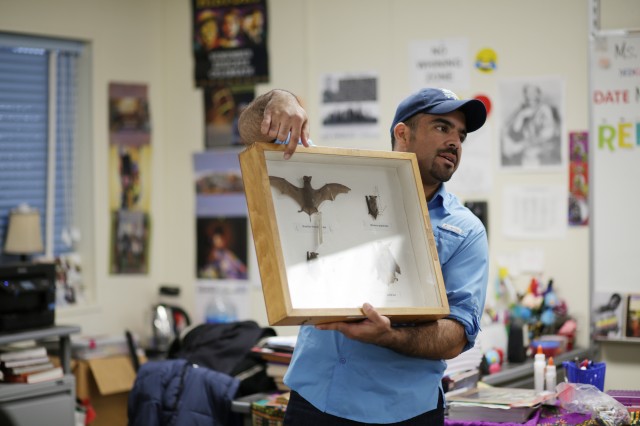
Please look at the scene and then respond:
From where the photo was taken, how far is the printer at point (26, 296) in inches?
154

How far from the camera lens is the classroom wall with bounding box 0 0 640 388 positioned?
13.4 ft

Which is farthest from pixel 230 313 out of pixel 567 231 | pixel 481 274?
pixel 481 274

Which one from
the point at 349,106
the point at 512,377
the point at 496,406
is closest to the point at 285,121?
the point at 496,406

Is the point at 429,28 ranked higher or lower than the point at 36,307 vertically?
higher

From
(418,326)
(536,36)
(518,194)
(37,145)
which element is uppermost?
(536,36)

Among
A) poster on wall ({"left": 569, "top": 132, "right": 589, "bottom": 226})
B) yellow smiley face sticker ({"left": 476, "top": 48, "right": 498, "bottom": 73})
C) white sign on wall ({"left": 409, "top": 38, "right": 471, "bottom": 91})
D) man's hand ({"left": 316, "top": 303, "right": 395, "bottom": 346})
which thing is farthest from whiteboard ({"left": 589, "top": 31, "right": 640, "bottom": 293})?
man's hand ({"left": 316, "top": 303, "right": 395, "bottom": 346})

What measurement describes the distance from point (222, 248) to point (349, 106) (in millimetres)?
1131

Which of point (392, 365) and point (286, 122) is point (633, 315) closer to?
point (392, 365)

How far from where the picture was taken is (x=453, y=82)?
14.0 ft

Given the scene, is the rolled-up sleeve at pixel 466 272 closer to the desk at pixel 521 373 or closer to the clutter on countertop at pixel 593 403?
the clutter on countertop at pixel 593 403

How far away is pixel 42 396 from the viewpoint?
3.90m

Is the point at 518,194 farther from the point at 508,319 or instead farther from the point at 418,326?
the point at 418,326

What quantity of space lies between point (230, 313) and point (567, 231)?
1.93 metres

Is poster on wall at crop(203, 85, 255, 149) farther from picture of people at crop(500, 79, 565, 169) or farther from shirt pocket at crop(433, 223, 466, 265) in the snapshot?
shirt pocket at crop(433, 223, 466, 265)
